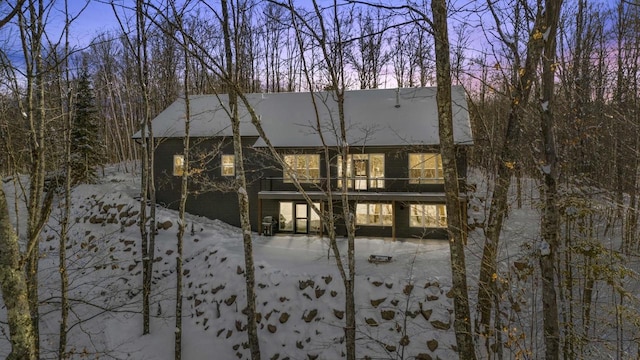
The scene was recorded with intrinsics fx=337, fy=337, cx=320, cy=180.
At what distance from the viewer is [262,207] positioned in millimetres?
17375

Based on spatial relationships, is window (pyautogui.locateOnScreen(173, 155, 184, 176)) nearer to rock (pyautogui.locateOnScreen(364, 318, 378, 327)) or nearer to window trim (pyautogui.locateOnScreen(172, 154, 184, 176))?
window trim (pyautogui.locateOnScreen(172, 154, 184, 176))

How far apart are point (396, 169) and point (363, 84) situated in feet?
45.1

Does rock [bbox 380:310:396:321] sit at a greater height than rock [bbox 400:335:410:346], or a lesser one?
greater

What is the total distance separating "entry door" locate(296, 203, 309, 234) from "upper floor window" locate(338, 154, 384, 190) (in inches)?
97.0

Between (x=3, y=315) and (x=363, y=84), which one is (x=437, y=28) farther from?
(x=363, y=84)

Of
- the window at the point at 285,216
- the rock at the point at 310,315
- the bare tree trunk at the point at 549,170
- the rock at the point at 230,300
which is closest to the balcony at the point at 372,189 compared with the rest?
the window at the point at 285,216

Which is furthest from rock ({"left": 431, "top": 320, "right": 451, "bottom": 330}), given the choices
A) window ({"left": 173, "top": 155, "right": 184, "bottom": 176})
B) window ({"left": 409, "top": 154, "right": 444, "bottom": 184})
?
window ({"left": 173, "top": 155, "right": 184, "bottom": 176})

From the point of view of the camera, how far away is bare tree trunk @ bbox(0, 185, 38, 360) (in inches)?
127

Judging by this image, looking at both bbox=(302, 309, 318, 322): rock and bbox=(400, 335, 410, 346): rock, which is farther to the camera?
bbox=(302, 309, 318, 322): rock

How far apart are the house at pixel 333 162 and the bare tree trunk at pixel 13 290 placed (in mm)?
10857

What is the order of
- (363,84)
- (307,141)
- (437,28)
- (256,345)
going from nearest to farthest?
(437,28), (256,345), (307,141), (363,84)

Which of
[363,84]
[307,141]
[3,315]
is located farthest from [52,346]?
[363,84]

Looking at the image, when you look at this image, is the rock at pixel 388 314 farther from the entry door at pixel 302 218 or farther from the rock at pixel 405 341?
the entry door at pixel 302 218

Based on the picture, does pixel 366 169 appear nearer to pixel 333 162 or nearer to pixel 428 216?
pixel 333 162
